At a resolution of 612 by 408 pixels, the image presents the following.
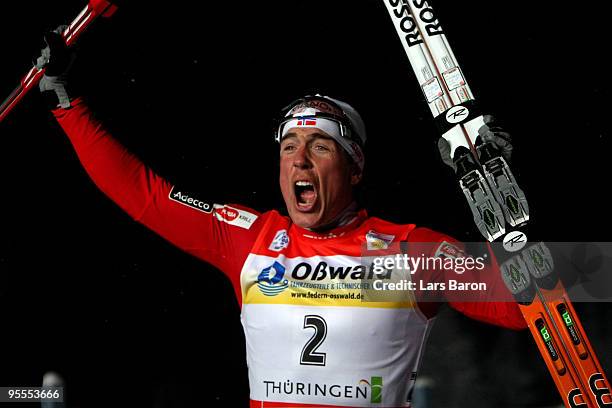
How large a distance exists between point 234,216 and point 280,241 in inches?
10.4

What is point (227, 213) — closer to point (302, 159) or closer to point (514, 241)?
point (302, 159)

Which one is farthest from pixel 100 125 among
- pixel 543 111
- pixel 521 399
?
pixel 521 399

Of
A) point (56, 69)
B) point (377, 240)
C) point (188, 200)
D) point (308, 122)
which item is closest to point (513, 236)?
point (377, 240)

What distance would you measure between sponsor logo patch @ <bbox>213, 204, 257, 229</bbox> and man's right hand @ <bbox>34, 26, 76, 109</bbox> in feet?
2.66

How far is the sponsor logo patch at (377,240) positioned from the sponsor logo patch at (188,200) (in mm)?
736

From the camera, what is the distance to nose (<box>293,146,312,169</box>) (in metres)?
4.51

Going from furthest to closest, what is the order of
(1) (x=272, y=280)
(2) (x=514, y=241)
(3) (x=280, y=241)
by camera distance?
(3) (x=280, y=241)
(1) (x=272, y=280)
(2) (x=514, y=241)

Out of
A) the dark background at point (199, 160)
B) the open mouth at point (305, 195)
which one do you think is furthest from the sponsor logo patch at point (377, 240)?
the dark background at point (199, 160)

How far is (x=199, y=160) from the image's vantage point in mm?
6035

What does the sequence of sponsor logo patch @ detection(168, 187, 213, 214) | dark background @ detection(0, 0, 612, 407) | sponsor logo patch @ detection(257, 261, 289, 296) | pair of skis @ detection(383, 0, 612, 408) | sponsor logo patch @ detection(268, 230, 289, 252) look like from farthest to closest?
dark background @ detection(0, 0, 612, 407) < sponsor logo patch @ detection(168, 187, 213, 214) < sponsor logo patch @ detection(268, 230, 289, 252) < sponsor logo patch @ detection(257, 261, 289, 296) < pair of skis @ detection(383, 0, 612, 408)

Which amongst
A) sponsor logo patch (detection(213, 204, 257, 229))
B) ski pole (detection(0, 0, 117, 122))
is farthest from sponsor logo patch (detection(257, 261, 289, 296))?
ski pole (detection(0, 0, 117, 122))

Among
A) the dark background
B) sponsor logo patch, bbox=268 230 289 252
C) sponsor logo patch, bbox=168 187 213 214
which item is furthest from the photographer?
the dark background

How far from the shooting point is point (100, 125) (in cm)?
470
